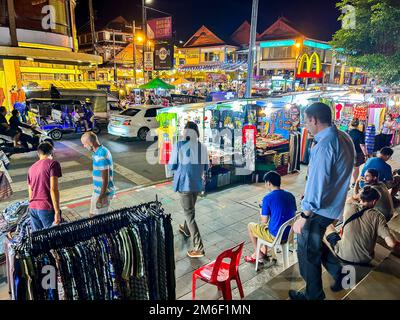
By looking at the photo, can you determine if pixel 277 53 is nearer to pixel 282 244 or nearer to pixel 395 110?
pixel 395 110

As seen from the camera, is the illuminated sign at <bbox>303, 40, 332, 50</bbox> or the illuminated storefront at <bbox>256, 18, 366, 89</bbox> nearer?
the illuminated sign at <bbox>303, 40, 332, 50</bbox>

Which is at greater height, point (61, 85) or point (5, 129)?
point (61, 85)

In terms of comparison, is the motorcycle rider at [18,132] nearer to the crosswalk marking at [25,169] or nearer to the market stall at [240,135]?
the crosswalk marking at [25,169]

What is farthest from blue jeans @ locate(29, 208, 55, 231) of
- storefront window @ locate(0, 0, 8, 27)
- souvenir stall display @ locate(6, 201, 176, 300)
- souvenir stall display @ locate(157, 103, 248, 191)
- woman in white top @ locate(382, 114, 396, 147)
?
woman in white top @ locate(382, 114, 396, 147)

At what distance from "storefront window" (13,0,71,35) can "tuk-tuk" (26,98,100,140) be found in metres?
4.02

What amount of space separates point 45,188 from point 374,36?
10876 millimetres

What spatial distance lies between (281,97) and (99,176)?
7.50 meters

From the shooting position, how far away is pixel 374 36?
9.88 meters

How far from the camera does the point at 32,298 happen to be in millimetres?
2400

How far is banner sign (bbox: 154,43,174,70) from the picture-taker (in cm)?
1877

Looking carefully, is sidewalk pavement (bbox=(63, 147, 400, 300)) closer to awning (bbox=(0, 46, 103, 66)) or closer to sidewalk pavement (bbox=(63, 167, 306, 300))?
sidewalk pavement (bbox=(63, 167, 306, 300))

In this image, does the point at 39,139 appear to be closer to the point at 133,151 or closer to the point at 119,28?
the point at 133,151

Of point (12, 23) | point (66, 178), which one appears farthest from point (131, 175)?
point (12, 23)
